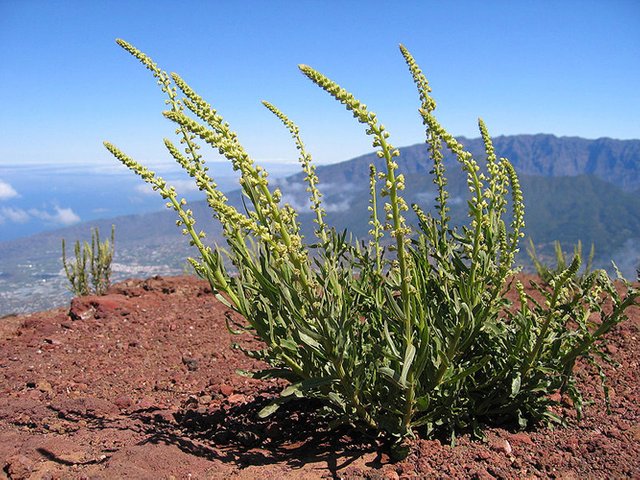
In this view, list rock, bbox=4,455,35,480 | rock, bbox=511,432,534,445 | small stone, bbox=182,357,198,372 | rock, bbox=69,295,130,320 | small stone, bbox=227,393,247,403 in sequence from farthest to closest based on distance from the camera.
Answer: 1. rock, bbox=69,295,130,320
2. small stone, bbox=182,357,198,372
3. small stone, bbox=227,393,247,403
4. rock, bbox=511,432,534,445
5. rock, bbox=4,455,35,480

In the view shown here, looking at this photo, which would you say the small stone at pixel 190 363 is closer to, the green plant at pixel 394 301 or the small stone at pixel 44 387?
the small stone at pixel 44 387

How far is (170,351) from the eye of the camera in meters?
5.59

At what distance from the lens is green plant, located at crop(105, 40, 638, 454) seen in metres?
2.56

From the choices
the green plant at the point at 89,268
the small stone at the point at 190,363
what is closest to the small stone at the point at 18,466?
the small stone at the point at 190,363

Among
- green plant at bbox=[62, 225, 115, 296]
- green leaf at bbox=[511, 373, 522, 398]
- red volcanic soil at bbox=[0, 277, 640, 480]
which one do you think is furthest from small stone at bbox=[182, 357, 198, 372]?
green plant at bbox=[62, 225, 115, 296]

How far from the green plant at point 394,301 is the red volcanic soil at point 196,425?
0.75 feet

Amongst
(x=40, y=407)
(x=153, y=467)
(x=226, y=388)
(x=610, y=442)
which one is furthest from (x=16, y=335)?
(x=610, y=442)

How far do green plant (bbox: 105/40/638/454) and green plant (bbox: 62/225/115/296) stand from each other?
26.6 ft

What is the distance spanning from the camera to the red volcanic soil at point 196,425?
2975 millimetres

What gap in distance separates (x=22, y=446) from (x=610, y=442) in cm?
Answer: 380

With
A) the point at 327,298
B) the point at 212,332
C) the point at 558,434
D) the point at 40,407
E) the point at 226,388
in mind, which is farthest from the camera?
the point at 212,332

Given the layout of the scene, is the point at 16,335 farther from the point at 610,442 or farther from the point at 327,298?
the point at 610,442

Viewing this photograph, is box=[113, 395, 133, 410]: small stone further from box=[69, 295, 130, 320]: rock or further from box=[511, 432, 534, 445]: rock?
box=[511, 432, 534, 445]: rock

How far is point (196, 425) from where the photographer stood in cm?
388
